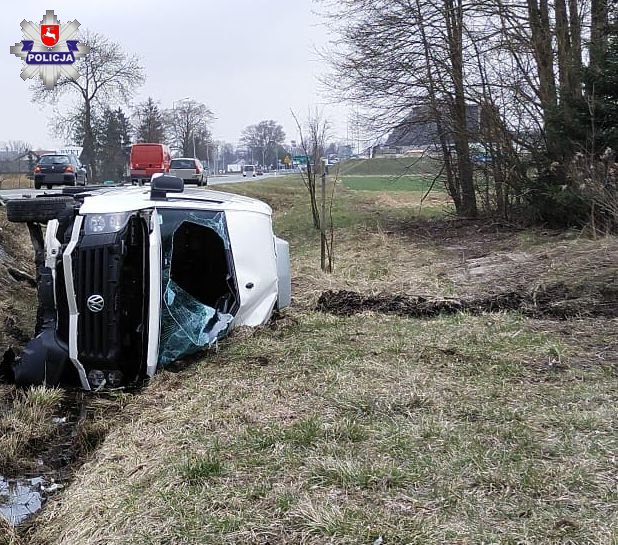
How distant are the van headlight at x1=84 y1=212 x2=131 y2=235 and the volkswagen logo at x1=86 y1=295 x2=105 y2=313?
0.55 meters

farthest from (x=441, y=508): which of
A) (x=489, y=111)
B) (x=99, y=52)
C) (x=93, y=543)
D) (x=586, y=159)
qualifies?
(x=99, y=52)

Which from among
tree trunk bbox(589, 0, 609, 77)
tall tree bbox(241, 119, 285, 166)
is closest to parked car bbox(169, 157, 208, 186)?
tree trunk bbox(589, 0, 609, 77)

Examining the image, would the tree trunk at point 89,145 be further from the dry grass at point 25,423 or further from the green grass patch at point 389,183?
the dry grass at point 25,423

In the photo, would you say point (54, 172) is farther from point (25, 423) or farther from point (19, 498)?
point (19, 498)

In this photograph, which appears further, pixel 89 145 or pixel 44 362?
pixel 89 145

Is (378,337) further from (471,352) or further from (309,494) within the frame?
(309,494)

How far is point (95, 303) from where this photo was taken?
17.6 ft

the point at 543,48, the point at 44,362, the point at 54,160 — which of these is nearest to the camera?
the point at 44,362

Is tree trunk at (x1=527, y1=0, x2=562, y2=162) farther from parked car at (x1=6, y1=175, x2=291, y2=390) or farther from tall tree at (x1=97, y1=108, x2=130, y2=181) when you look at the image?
tall tree at (x1=97, y1=108, x2=130, y2=181)

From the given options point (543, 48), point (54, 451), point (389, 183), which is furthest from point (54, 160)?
point (54, 451)

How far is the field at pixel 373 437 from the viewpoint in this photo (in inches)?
A: 120

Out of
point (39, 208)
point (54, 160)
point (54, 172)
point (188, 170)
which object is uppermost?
point (54, 160)

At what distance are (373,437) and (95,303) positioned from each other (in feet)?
8.59

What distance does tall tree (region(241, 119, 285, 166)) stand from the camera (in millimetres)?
91062
